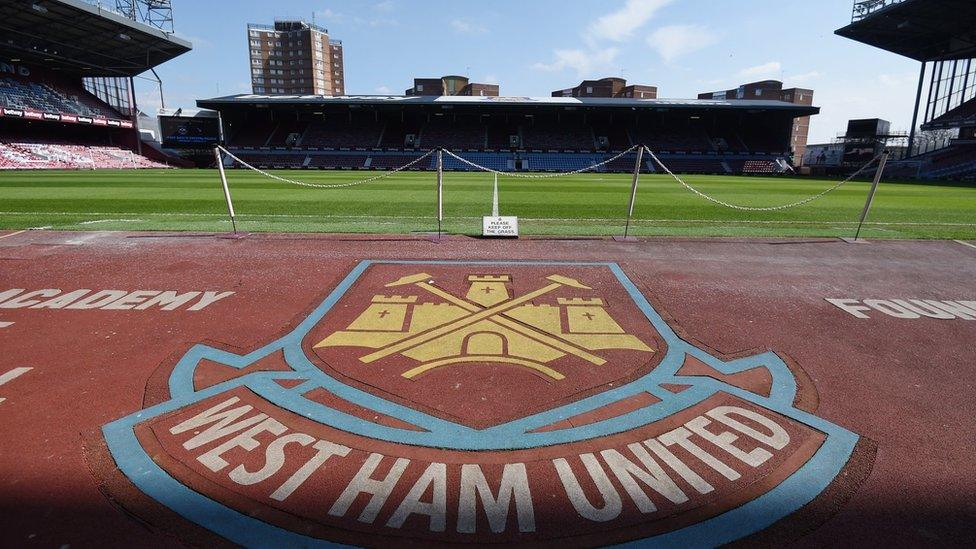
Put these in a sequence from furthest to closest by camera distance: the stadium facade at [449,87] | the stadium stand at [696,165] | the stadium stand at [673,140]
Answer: the stadium facade at [449,87]
the stadium stand at [673,140]
the stadium stand at [696,165]

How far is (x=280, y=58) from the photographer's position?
11000 cm

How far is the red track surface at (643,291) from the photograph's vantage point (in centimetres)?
274

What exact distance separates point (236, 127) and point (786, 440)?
65.0 m

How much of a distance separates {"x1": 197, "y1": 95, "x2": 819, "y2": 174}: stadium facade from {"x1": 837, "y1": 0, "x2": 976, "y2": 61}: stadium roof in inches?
360

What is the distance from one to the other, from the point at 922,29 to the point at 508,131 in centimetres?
4222

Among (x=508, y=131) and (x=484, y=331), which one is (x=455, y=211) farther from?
(x=508, y=131)

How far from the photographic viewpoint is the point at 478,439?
332 cm

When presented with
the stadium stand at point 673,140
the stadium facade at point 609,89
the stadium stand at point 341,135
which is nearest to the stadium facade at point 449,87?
the stadium facade at point 609,89

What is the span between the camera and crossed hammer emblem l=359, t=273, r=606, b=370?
4.72 m

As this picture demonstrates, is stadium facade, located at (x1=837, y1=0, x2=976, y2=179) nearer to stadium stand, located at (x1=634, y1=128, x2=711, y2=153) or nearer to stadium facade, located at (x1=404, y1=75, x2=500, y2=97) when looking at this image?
stadium stand, located at (x1=634, y1=128, x2=711, y2=153)

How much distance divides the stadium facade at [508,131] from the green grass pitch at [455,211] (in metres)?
28.7

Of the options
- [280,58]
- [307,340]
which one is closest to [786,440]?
[307,340]

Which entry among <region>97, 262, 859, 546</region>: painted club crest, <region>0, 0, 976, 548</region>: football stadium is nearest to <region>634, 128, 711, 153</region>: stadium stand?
<region>0, 0, 976, 548</region>: football stadium

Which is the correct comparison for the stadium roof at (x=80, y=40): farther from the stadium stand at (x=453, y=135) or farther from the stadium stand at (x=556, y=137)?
the stadium stand at (x=556, y=137)
